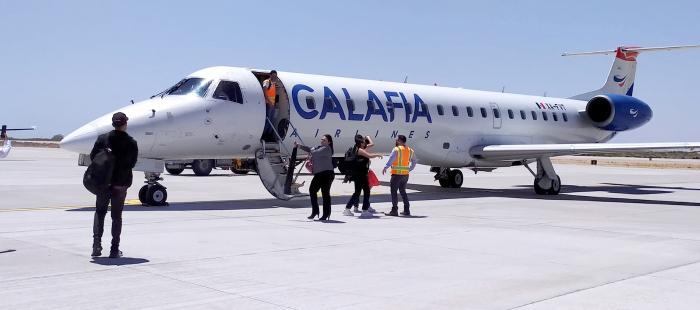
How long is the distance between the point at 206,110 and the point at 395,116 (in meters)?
5.70

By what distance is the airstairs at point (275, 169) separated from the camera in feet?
50.4

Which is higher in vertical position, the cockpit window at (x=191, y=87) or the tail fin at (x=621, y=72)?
the tail fin at (x=621, y=72)

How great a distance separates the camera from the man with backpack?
325 inches

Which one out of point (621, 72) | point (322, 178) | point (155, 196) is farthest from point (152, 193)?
point (621, 72)

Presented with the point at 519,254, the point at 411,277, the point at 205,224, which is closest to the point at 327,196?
the point at 205,224

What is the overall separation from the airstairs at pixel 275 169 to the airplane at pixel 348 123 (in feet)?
0.08

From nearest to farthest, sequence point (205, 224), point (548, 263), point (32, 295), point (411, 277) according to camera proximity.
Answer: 1. point (32, 295)
2. point (411, 277)
3. point (548, 263)
4. point (205, 224)

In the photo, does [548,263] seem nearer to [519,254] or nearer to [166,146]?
[519,254]

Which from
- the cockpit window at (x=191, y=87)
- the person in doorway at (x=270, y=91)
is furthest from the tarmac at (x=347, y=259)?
the cockpit window at (x=191, y=87)

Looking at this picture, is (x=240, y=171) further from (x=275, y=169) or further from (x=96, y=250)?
(x=96, y=250)

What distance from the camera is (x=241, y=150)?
15945 mm

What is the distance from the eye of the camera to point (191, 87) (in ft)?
50.5

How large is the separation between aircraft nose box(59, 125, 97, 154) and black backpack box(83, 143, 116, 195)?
536 cm

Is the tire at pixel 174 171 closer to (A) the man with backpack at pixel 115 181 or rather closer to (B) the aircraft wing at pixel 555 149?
(B) the aircraft wing at pixel 555 149
